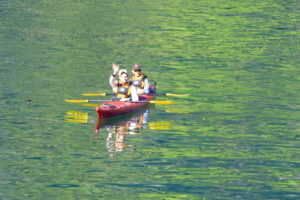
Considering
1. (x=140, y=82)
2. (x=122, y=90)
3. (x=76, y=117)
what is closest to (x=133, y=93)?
(x=122, y=90)

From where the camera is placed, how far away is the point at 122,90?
98.8 ft

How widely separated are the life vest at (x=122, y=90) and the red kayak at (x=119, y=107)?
1.63 ft

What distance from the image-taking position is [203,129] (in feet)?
88.6

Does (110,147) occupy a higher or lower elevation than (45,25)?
lower

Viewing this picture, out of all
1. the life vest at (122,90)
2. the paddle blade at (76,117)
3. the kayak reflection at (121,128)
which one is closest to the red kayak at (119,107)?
the kayak reflection at (121,128)

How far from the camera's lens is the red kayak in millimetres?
27828

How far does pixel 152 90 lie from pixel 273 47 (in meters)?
18.8

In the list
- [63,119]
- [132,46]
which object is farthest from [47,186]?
[132,46]

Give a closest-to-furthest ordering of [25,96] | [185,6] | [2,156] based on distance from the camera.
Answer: [2,156], [25,96], [185,6]

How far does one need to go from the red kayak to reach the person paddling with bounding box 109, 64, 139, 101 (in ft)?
1.30

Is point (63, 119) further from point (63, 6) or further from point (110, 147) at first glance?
point (63, 6)

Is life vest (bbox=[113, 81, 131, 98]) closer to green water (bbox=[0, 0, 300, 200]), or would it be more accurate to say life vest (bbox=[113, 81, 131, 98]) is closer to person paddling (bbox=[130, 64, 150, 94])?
green water (bbox=[0, 0, 300, 200])

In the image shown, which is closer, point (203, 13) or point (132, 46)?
point (132, 46)

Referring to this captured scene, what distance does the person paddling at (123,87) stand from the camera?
98.6 feet
